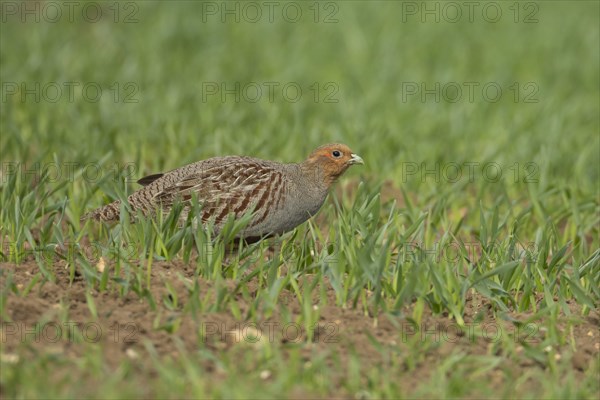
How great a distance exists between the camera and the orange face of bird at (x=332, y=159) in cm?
666

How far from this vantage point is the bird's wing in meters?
6.16

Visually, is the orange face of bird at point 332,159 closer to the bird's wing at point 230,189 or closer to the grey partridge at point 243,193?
the grey partridge at point 243,193

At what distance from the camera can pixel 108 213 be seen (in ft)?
20.9

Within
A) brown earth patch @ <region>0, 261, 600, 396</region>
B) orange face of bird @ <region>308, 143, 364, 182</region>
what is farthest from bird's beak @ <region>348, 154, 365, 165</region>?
brown earth patch @ <region>0, 261, 600, 396</region>

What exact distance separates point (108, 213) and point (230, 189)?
30.9 inches

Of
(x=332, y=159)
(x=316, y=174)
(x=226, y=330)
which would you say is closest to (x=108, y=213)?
(x=316, y=174)

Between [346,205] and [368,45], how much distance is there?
19.9ft

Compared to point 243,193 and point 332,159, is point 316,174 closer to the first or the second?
point 332,159

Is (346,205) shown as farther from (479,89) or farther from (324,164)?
(479,89)

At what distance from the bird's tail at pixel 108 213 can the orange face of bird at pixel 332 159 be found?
1.25 m

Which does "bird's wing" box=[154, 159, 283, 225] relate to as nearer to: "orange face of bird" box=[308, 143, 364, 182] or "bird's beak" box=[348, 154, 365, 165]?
"orange face of bird" box=[308, 143, 364, 182]

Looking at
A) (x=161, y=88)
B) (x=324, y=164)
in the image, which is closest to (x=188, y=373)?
(x=324, y=164)

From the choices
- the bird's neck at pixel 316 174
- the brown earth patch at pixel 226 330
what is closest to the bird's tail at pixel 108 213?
the brown earth patch at pixel 226 330

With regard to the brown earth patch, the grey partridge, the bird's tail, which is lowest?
the brown earth patch
